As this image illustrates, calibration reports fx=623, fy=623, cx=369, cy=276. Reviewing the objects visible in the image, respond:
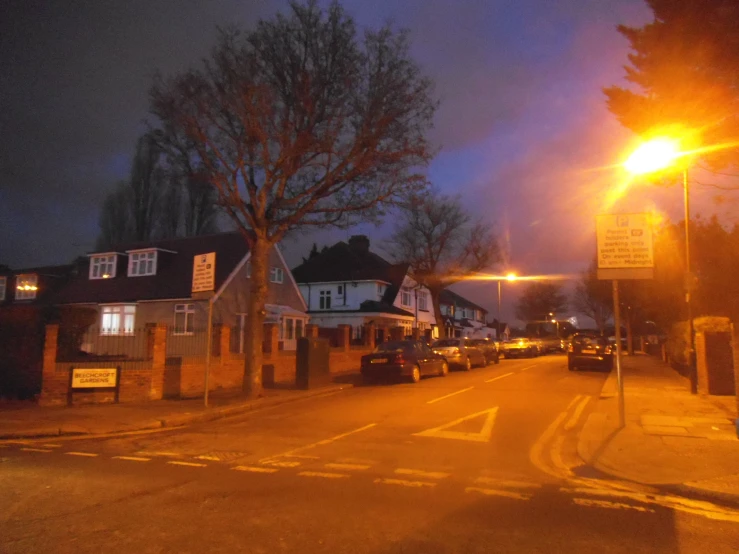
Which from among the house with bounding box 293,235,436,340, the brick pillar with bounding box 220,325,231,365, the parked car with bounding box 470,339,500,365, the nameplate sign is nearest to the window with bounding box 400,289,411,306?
the house with bounding box 293,235,436,340

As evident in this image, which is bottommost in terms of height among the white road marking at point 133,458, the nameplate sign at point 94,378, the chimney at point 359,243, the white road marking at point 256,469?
the white road marking at point 133,458

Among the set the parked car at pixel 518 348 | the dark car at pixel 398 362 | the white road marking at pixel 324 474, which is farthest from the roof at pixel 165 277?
the white road marking at pixel 324 474

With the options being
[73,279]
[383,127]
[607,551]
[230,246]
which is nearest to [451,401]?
[383,127]

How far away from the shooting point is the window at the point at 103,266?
35625mm

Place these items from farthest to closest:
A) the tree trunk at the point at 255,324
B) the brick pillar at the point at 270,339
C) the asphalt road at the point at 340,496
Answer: the brick pillar at the point at 270,339 → the tree trunk at the point at 255,324 → the asphalt road at the point at 340,496

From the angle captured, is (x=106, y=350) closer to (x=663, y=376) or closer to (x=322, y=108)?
(x=322, y=108)

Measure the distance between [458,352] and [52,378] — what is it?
18.1 metres

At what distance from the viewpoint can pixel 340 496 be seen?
7023mm

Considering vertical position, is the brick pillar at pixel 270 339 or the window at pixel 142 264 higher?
the window at pixel 142 264

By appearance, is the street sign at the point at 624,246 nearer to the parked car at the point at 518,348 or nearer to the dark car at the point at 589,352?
the dark car at the point at 589,352

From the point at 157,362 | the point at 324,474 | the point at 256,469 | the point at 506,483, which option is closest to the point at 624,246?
the point at 506,483

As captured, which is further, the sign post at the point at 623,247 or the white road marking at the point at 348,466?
the sign post at the point at 623,247

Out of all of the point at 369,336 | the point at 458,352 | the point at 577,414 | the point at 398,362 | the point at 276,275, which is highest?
the point at 276,275

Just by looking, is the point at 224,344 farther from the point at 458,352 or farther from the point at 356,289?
the point at 356,289
